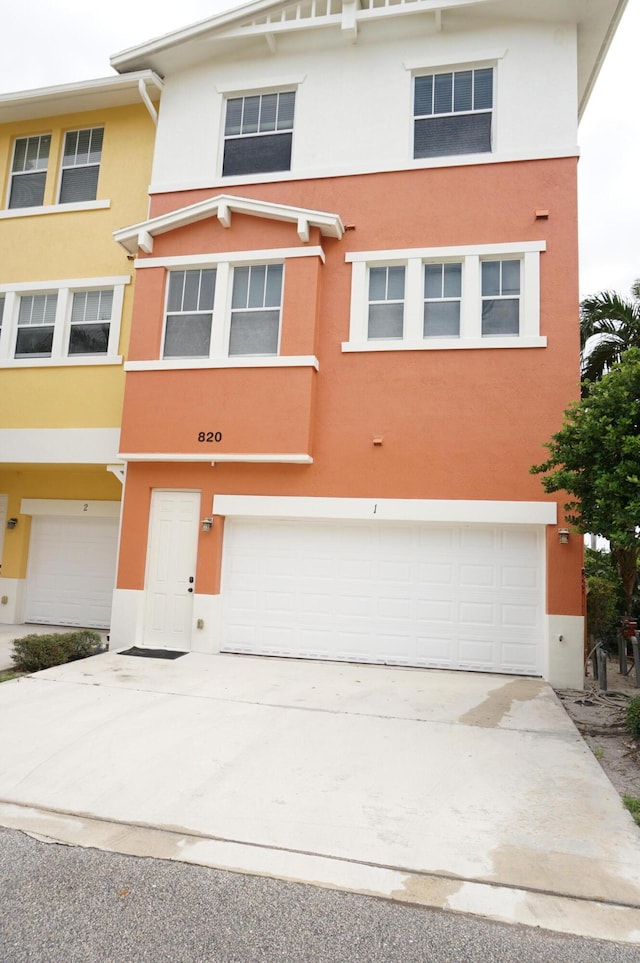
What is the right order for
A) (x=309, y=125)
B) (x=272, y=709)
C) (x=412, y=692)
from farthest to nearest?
(x=309, y=125) < (x=412, y=692) < (x=272, y=709)

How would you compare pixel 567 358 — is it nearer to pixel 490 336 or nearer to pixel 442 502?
pixel 490 336

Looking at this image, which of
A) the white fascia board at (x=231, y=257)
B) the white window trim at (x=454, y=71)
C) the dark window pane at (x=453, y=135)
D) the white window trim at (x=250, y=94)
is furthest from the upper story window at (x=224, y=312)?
the dark window pane at (x=453, y=135)

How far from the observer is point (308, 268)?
34.6 feet

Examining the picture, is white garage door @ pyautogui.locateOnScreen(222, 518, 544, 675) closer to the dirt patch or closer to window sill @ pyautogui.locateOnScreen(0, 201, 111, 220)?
the dirt patch

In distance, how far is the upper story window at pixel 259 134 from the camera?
11641 millimetres

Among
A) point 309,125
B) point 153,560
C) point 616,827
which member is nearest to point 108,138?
point 309,125

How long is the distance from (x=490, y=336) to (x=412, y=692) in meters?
5.58

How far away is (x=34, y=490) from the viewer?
13.4 m

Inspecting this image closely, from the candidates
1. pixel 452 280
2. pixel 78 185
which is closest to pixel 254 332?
pixel 452 280

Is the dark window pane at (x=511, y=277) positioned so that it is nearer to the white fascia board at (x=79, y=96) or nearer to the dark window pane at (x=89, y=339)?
the dark window pane at (x=89, y=339)

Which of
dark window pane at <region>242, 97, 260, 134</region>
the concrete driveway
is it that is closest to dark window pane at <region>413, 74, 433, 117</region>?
dark window pane at <region>242, 97, 260, 134</region>

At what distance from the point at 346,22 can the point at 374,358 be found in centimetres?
598

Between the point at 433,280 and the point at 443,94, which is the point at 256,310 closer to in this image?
the point at 433,280

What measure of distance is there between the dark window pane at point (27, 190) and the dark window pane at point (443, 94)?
313 inches
